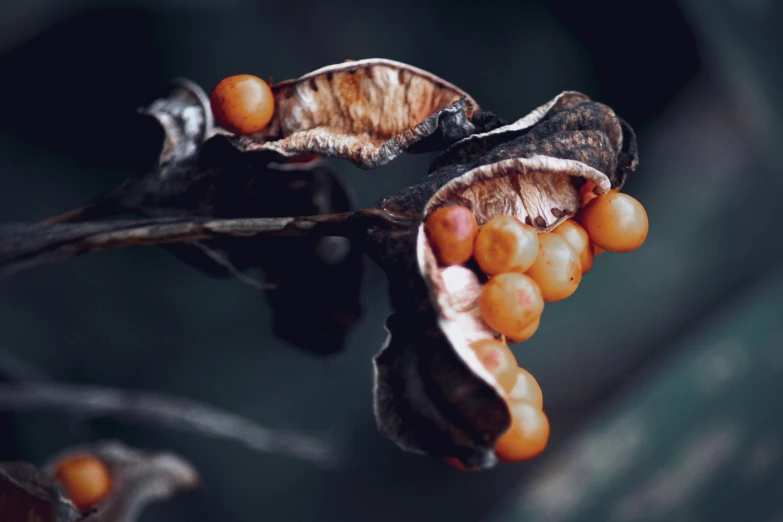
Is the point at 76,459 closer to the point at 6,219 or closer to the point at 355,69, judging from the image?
the point at 6,219

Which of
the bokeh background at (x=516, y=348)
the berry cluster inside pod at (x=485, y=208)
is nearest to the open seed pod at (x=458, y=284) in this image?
the berry cluster inside pod at (x=485, y=208)

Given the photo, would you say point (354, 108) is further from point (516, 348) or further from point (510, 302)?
point (516, 348)

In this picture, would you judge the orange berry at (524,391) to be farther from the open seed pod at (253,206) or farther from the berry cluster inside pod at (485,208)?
the open seed pod at (253,206)

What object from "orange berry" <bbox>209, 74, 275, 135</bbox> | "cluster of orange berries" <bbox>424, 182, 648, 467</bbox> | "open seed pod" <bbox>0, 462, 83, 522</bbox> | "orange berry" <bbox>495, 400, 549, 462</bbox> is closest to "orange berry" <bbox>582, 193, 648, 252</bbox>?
"cluster of orange berries" <bbox>424, 182, 648, 467</bbox>

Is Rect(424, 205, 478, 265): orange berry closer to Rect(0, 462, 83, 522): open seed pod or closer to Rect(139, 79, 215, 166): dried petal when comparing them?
Rect(139, 79, 215, 166): dried petal

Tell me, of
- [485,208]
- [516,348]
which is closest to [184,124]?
[485,208]
